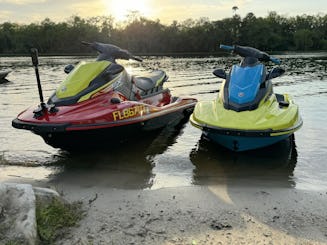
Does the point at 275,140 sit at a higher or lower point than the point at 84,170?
higher

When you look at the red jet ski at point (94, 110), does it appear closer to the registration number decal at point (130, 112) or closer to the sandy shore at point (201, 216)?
the registration number decal at point (130, 112)

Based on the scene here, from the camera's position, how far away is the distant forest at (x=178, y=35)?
73431 mm

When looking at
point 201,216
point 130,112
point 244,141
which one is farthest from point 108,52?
point 201,216

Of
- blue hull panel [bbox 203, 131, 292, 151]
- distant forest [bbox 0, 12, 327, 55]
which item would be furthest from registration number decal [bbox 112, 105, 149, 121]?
distant forest [bbox 0, 12, 327, 55]

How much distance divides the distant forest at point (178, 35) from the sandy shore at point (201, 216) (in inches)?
2586

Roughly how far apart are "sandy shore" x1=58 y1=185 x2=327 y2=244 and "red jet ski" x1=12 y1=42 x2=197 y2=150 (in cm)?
96

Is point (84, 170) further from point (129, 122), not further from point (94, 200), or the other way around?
point (94, 200)

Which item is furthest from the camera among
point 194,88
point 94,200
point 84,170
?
point 194,88

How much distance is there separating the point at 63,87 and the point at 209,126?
2458 millimetres

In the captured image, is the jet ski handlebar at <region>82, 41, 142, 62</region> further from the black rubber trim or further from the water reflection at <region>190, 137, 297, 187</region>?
the water reflection at <region>190, 137, 297, 187</region>

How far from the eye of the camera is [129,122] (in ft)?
20.6

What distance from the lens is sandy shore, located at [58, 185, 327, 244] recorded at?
354cm

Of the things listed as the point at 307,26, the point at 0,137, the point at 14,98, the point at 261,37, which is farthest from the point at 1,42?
the point at 0,137

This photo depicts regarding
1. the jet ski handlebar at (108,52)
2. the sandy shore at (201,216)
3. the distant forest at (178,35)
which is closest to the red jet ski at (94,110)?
the jet ski handlebar at (108,52)
